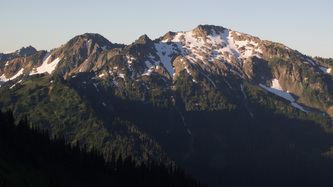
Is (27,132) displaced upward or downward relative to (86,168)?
upward

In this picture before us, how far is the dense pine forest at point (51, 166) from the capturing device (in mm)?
120750

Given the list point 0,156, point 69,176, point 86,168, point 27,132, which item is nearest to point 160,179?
point 86,168

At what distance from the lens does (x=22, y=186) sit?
4363 inches

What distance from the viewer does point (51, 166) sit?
14100cm

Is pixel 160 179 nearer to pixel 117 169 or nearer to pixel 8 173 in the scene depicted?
pixel 117 169

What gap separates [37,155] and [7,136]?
38.4ft

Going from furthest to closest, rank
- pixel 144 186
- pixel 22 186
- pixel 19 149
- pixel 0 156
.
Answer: pixel 144 186, pixel 19 149, pixel 0 156, pixel 22 186

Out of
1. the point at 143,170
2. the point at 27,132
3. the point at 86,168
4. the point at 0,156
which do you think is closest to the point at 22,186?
the point at 0,156

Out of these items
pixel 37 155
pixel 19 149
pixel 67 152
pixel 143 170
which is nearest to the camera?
pixel 19 149

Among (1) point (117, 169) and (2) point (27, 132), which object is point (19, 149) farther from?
(1) point (117, 169)

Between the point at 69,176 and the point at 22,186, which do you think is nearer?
the point at 22,186

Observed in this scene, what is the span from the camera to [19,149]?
428ft

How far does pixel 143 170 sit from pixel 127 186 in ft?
65.2

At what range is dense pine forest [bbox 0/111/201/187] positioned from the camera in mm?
120750
